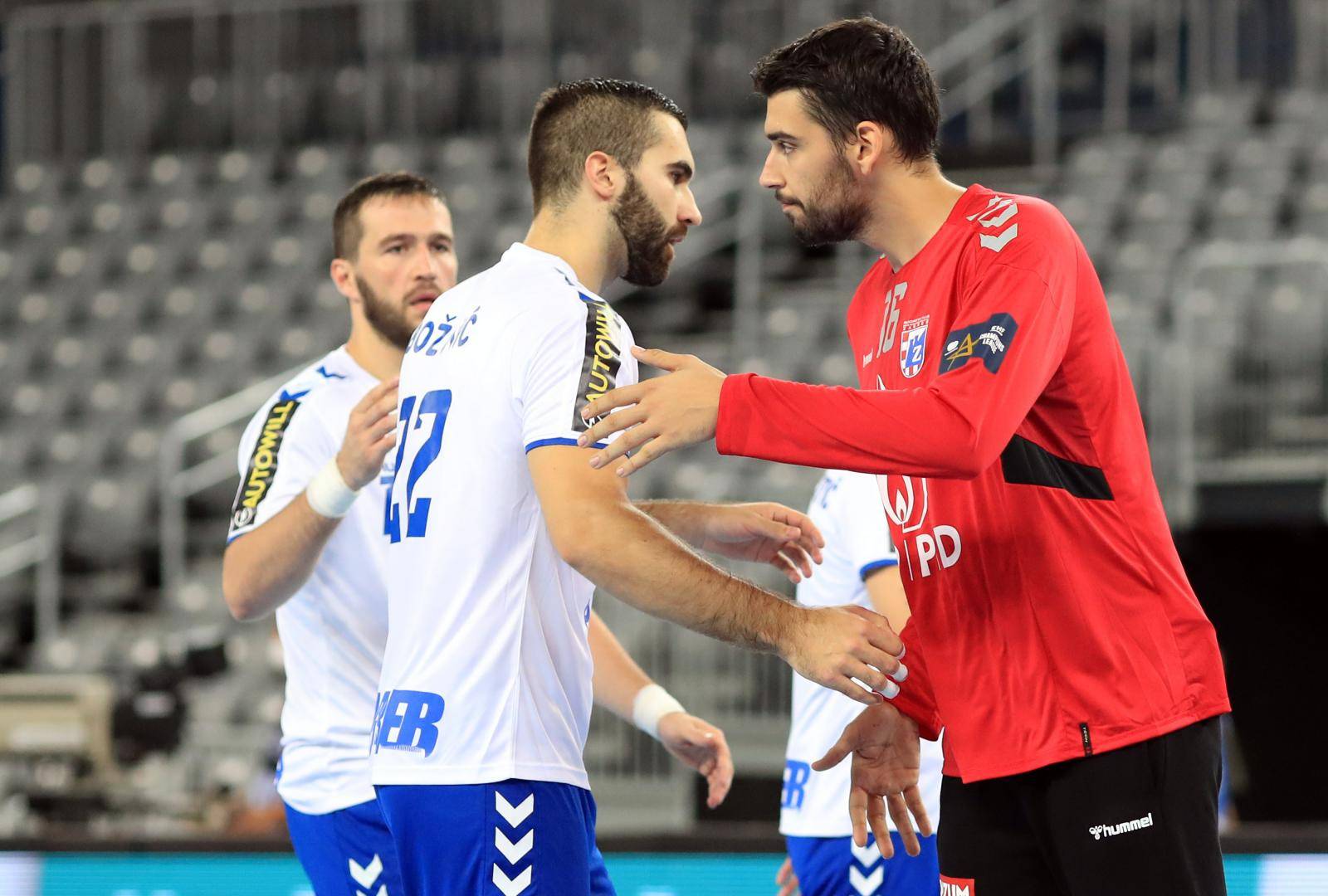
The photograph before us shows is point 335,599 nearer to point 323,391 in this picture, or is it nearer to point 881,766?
point 323,391

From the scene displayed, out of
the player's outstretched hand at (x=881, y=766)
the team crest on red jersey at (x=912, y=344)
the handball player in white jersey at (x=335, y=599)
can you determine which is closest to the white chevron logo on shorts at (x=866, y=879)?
the handball player in white jersey at (x=335, y=599)

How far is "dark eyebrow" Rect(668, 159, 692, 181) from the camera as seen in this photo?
3920 millimetres

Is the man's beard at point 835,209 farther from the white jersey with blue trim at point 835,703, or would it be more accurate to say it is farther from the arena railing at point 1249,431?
the arena railing at point 1249,431

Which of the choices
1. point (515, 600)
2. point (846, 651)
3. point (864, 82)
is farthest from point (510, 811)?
point (864, 82)

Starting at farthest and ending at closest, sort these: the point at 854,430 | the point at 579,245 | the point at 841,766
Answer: the point at 841,766
the point at 579,245
the point at 854,430

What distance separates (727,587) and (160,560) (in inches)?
439

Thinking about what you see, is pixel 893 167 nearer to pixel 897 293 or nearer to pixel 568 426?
pixel 897 293

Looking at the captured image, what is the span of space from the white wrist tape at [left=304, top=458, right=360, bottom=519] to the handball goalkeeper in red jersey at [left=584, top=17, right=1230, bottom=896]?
1.23m

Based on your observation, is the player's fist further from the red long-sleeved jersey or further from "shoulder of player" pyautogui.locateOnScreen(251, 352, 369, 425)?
the red long-sleeved jersey

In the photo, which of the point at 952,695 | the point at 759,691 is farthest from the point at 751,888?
the point at 759,691

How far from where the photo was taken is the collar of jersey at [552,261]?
3656 mm

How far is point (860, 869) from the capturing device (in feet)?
15.8

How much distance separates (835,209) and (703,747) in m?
1.46

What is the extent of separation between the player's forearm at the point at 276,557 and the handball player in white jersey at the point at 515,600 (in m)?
0.84
